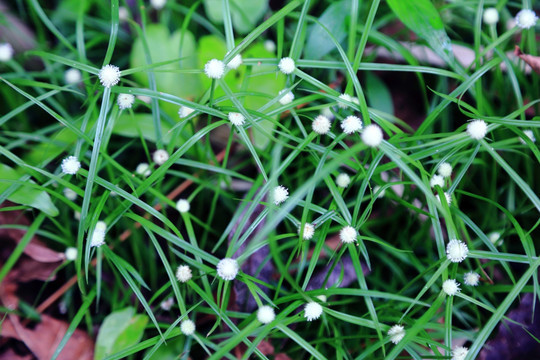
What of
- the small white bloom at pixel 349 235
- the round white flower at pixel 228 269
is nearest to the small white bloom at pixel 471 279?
the small white bloom at pixel 349 235

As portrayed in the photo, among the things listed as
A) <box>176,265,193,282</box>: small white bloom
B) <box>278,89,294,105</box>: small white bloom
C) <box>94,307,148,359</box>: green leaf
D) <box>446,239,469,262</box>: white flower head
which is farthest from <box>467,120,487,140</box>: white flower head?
<box>94,307,148,359</box>: green leaf

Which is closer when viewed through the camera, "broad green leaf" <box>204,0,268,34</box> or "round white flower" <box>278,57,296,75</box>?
"round white flower" <box>278,57,296,75</box>

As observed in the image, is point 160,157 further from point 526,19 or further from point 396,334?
point 526,19

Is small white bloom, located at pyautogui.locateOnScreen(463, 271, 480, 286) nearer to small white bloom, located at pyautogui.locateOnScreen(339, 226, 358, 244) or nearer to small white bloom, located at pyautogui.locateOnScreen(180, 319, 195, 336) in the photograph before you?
small white bloom, located at pyautogui.locateOnScreen(339, 226, 358, 244)

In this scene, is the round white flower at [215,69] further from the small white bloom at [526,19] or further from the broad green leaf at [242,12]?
the small white bloom at [526,19]

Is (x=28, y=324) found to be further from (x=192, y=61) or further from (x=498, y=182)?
(x=498, y=182)

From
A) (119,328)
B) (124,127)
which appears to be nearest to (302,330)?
(119,328)

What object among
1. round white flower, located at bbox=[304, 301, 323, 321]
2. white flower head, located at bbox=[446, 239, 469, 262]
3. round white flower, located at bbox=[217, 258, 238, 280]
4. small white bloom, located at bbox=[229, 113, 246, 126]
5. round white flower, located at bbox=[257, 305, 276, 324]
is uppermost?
small white bloom, located at bbox=[229, 113, 246, 126]
